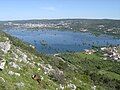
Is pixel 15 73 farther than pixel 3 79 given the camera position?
Yes

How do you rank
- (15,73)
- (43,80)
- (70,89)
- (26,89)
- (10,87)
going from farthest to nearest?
1. (70,89)
2. (43,80)
3. (15,73)
4. (26,89)
5. (10,87)

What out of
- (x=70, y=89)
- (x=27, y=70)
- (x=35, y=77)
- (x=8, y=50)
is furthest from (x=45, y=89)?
(x=8, y=50)

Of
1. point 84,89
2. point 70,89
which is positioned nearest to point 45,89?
point 70,89

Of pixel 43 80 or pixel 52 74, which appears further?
pixel 52 74

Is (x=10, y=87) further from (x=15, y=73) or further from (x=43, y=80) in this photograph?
(x=43, y=80)

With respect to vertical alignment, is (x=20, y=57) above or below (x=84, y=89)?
above

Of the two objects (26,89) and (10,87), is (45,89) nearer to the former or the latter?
(26,89)

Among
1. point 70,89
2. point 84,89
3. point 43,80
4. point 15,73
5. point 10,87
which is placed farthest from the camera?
point 84,89

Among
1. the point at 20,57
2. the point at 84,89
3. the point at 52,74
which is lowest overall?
the point at 84,89

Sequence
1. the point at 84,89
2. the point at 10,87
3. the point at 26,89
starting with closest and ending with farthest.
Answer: the point at 10,87, the point at 26,89, the point at 84,89
